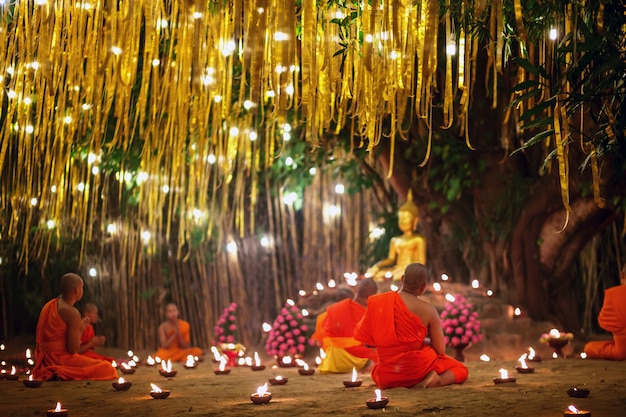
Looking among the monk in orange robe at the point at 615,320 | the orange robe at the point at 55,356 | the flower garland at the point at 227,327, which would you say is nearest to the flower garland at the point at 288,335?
the flower garland at the point at 227,327

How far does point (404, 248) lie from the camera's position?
890 cm

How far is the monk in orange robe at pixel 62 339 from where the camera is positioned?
6.22m

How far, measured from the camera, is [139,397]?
5.07 metres

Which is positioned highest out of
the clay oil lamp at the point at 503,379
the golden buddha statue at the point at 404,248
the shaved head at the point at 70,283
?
the golden buddha statue at the point at 404,248

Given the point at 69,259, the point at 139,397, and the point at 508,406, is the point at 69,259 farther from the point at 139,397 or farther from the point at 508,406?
the point at 508,406

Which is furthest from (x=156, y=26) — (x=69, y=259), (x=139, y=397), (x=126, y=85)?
(x=69, y=259)

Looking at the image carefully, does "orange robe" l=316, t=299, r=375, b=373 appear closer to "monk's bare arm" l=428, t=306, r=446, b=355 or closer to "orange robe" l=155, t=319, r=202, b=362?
"monk's bare arm" l=428, t=306, r=446, b=355

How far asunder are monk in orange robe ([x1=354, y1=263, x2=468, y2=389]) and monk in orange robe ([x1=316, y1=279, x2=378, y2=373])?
1.37 metres

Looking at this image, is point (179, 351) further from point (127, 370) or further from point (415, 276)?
point (415, 276)

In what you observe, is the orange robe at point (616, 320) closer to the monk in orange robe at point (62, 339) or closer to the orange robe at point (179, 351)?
the monk in orange robe at point (62, 339)

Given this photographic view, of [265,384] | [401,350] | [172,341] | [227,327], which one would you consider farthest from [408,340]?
[227,327]

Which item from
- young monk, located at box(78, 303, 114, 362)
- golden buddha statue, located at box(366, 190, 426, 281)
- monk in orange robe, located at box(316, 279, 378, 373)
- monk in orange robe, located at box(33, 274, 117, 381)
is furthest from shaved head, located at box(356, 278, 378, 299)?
monk in orange robe, located at box(33, 274, 117, 381)

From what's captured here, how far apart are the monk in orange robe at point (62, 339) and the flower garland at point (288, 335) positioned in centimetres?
229

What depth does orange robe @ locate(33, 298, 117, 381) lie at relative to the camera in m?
6.23
